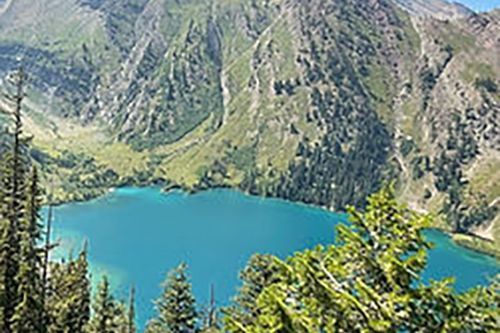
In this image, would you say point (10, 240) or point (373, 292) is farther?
point (10, 240)

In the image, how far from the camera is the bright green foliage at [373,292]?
16.9 meters

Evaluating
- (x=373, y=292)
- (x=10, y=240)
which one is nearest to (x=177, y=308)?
(x=10, y=240)

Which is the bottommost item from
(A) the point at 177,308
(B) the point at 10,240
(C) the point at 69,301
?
(C) the point at 69,301

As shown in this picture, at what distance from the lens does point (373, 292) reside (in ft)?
54.7

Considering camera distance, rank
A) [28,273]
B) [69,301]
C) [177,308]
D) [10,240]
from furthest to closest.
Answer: [177,308] → [69,301] → [28,273] → [10,240]

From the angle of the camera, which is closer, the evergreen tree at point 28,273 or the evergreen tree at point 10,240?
the evergreen tree at point 10,240

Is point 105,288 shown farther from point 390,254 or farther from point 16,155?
point 390,254

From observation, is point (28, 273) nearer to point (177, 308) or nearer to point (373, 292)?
point (177, 308)

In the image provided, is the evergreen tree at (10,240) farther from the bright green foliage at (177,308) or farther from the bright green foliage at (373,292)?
the bright green foliage at (373,292)

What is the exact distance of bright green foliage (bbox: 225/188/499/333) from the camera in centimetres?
1692

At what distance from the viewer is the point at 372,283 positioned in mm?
17766

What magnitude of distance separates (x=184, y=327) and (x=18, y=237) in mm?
27582

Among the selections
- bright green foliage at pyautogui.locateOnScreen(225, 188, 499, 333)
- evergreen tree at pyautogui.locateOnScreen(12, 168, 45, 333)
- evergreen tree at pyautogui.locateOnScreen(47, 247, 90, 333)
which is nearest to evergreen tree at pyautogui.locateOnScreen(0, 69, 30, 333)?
evergreen tree at pyautogui.locateOnScreen(12, 168, 45, 333)

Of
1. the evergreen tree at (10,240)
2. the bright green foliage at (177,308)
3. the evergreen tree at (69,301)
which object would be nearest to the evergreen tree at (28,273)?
the evergreen tree at (10,240)
